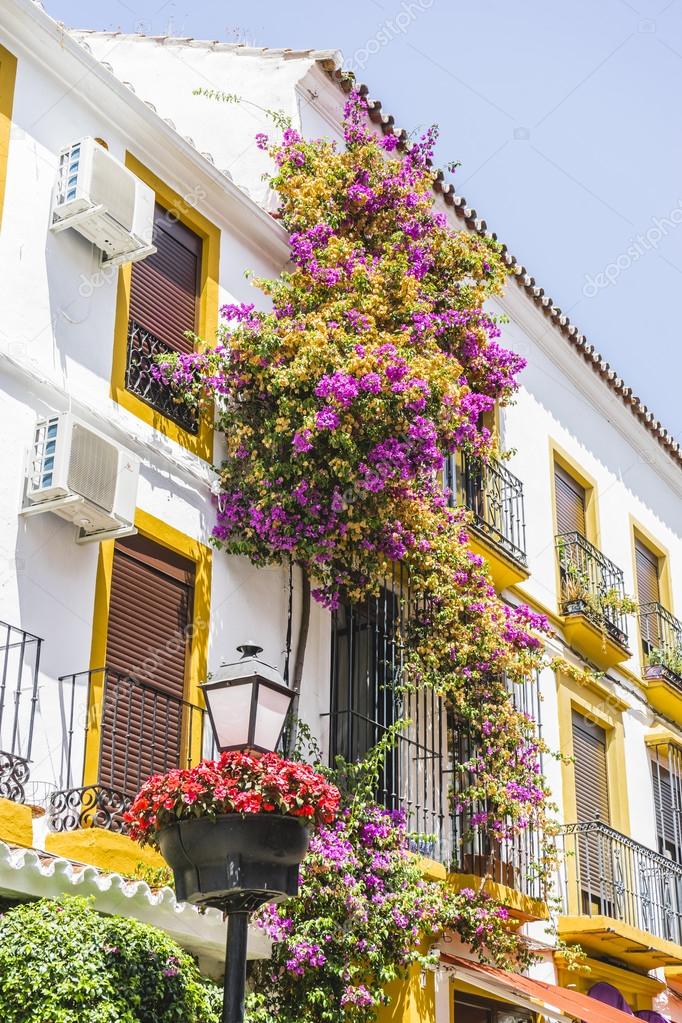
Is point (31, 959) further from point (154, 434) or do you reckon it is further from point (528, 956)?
point (528, 956)

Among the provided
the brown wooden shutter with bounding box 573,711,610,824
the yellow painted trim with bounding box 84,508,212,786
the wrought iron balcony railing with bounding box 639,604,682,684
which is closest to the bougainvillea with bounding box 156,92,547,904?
the yellow painted trim with bounding box 84,508,212,786

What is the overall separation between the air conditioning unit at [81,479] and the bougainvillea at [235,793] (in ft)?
9.67

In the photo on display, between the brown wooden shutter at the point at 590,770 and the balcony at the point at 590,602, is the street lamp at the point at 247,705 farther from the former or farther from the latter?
the balcony at the point at 590,602

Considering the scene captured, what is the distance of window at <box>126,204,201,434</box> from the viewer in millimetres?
10742

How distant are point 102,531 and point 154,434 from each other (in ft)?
4.45

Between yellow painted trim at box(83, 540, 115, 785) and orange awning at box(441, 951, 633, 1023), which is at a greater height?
yellow painted trim at box(83, 540, 115, 785)

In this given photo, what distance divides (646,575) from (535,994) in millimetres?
9179

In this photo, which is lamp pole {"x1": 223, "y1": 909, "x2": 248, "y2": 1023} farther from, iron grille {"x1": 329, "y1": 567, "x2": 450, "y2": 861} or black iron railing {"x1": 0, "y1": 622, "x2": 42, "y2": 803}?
iron grille {"x1": 329, "y1": 567, "x2": 450, "y2": 861}

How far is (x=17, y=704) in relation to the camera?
849 cm

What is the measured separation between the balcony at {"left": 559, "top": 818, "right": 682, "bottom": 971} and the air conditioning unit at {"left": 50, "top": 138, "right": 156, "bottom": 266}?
777 cm

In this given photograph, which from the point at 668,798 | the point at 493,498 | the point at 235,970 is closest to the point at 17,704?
the point at 235,970

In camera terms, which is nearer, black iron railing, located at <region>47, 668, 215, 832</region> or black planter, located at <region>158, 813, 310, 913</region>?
black planter, located at <region>158, 813, 310, 913</region>

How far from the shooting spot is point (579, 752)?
643 inches

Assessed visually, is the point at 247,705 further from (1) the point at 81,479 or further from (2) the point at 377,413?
(2) the point at 377,413
